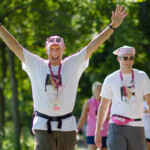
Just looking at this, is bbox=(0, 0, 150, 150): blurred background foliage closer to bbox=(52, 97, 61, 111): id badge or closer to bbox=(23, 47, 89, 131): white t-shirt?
bbox=(23, 47, 89, 131): white t-shirt

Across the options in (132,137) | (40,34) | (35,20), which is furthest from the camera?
(35,20)

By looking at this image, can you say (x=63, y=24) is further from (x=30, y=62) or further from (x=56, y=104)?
(x=56, y=104)

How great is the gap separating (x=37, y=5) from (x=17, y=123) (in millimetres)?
4315

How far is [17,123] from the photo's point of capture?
14062mm

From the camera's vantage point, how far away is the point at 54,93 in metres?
4.59

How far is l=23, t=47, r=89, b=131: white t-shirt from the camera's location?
4.57 meters

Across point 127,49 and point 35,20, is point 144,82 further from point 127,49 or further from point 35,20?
point 35,20

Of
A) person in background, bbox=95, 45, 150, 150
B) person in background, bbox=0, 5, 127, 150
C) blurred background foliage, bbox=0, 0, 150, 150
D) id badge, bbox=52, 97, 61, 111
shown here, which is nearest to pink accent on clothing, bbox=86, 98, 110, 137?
person in background, bbox=95, 45, 150, 150

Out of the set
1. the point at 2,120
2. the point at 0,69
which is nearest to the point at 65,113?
the point at 2,120

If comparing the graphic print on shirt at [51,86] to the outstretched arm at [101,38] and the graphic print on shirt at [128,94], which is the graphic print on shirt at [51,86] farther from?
the graphic print on shirt at [128,94]

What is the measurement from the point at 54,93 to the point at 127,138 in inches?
57.7

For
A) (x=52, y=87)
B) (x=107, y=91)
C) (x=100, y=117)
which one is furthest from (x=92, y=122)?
(x=52, y=87)

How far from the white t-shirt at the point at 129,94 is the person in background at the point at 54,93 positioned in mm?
911

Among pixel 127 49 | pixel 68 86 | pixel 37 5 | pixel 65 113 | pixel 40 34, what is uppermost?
pixel 37 5
